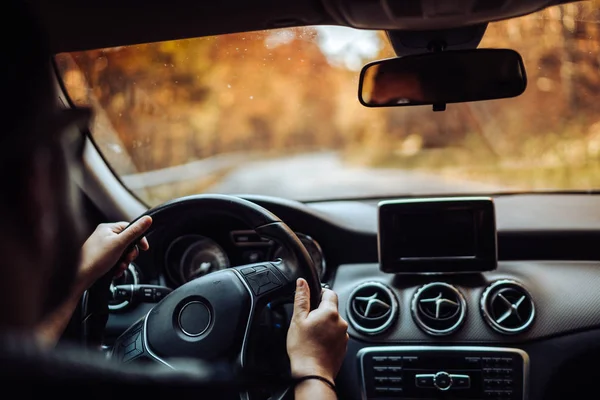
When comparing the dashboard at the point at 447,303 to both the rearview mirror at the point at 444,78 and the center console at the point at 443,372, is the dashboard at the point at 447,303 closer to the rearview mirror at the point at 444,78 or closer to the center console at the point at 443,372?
the center console at the point at 443,372

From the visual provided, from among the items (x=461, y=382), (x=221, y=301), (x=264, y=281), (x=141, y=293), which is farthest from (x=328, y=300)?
(x=141, y=293)

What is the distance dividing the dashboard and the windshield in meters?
0.35

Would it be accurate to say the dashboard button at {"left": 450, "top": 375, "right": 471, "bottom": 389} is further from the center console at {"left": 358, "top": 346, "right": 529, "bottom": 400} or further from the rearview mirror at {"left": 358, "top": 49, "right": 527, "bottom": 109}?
the rearview mirror at {"left": 358, "top": 49, "right": 527, "bottom": 109}

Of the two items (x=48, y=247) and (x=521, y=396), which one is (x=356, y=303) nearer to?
(x=521, y=396)

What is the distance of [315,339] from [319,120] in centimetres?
627

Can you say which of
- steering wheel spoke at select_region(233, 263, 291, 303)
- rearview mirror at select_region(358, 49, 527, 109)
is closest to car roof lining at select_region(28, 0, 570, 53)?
rearview mirror at select_region(358, 49, 527, 109)

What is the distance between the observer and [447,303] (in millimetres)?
3104

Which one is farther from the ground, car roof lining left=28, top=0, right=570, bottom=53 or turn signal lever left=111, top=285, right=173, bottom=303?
car roof lining left=28, top=0, right=570, bottom=53

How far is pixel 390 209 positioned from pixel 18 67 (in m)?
2.27

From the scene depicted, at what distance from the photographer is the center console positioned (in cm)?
299

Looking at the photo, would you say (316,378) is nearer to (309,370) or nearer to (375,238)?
(309,370)

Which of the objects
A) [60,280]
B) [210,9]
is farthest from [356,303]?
[60,280]

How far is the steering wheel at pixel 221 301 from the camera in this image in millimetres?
2365

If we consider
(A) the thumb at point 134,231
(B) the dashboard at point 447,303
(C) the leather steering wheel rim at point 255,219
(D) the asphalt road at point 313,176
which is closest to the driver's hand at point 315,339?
(C) the leather steering wheel rim at point 255,219
